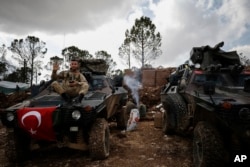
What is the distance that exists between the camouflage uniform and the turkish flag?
0.66m

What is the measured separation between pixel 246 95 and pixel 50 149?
4014 millimetres

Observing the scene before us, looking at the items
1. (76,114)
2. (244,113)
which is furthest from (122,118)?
(244,113)

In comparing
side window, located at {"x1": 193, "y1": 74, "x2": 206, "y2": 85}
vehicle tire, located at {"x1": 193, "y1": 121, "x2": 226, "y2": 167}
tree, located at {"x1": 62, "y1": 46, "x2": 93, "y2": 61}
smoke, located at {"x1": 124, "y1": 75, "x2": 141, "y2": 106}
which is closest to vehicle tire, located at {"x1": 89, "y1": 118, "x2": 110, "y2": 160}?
vehicle tire, located at {"x1": 193, "y1": 121, "x2": 226, "y2": 167}

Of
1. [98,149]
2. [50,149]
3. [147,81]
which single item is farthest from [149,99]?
[98,149]

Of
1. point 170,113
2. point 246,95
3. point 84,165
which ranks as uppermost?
point 246,95

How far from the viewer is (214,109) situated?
3.79 meters

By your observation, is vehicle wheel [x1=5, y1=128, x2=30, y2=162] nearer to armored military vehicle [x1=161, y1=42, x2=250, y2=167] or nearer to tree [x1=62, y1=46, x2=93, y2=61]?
armored military vehicle [x1=161, y1=42, x2=250, y2=167]

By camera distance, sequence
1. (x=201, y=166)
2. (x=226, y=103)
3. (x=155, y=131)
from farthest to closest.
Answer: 1. (x=155, y=131)
2. (x=201, y=166)
3. (x=226, y=103)

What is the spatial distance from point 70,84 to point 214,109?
290 cm

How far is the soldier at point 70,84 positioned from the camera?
17.1 ft

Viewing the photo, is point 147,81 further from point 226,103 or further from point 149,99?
point 226,103

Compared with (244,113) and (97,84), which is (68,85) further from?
(244,113)

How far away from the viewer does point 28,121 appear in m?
4.68

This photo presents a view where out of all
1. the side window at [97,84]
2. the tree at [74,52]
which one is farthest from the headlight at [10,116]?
the tree at [74,52]
